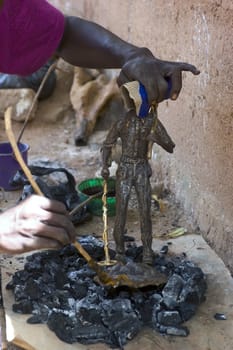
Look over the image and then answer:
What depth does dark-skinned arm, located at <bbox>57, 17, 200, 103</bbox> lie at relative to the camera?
6.96 ft

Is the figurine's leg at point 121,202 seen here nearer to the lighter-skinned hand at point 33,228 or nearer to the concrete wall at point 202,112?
the concrete wall at point 202,112

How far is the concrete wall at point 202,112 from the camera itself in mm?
2635

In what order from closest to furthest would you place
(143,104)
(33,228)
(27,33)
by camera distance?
(33,228) → (143,104) → (27,33)

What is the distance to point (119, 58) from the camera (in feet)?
7.95

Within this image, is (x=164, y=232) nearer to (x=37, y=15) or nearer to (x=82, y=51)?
(x=82, y=51)

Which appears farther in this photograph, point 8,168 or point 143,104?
point 8,168

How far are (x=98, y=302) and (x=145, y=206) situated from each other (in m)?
0.40

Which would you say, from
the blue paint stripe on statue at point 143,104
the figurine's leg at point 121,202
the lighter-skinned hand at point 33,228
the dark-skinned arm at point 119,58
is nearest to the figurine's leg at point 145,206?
the figurine's leg at point 121,202

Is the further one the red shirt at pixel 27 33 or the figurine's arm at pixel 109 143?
the red shirt at pixel 27 33

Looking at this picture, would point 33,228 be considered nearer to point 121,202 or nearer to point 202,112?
point 121,202

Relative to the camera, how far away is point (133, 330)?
2.07 metres

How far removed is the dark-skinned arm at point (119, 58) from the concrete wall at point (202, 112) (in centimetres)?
44

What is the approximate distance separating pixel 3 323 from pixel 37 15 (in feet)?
3.96


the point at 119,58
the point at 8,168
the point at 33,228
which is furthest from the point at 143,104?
the point at 8,168
